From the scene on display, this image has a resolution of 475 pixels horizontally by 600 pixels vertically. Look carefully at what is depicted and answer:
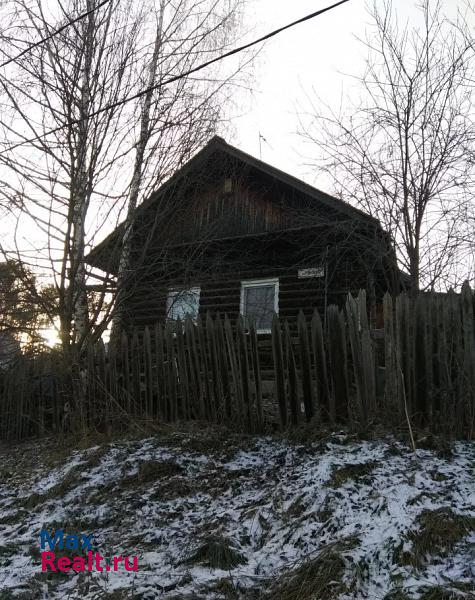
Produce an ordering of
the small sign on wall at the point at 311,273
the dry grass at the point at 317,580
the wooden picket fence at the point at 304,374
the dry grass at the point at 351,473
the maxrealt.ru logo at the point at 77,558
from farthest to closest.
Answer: the small sign on wall at the point at 311,273
the wooden picket fence at the point at 304,374
the dry grass at the point at 351,473
the maxrealt.ru logo at the point at 77,558
the dry grass at the point at 317,580

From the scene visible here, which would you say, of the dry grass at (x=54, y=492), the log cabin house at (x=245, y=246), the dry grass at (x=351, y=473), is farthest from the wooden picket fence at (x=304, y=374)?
the log cabin house at (x=245, y=246)

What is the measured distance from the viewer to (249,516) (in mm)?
2926

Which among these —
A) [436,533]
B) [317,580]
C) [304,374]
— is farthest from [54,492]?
[436,533]

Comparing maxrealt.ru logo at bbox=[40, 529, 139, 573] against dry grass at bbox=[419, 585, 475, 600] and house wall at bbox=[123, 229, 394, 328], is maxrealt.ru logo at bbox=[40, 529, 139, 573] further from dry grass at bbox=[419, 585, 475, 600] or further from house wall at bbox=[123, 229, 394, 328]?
house wall at bbox=[123, 229, 394, 328]

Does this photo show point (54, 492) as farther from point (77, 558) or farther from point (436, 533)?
point (436, 533)

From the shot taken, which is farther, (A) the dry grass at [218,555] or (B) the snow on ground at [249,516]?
(A) the dry grass at [218,555]

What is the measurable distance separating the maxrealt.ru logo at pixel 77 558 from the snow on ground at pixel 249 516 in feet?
0.19

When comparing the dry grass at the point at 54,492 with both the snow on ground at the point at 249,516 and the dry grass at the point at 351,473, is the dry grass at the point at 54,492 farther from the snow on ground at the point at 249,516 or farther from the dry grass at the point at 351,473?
the dry grass at the point at 351,473

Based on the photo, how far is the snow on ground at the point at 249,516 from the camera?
7.22 feet

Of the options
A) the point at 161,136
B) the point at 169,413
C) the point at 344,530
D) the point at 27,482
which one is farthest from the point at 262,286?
the point at 344,530

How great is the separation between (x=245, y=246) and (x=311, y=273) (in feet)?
6.06

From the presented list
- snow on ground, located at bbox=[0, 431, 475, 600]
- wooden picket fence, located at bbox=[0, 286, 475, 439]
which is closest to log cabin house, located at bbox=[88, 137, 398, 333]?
wooden picket fence, located at bbox=[0, 286, 475, 439]

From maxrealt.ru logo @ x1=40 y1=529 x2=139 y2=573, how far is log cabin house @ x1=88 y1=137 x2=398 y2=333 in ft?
13.2

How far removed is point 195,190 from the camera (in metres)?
7.31
